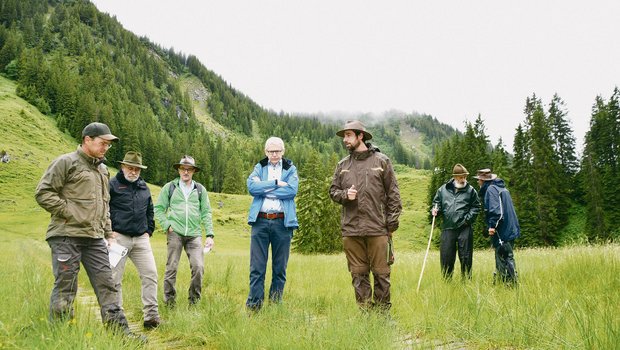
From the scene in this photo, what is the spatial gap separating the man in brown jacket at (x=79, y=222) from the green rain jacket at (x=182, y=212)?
178cm

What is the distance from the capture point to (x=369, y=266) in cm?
553

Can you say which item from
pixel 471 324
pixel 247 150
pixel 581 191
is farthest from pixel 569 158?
pixel 247 150

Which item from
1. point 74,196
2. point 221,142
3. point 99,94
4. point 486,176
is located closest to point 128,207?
point 74,196

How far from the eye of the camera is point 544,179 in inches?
1790

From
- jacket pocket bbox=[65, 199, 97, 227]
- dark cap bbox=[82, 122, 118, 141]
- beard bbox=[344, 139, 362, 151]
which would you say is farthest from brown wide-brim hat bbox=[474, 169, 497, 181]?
jacket pocket bbox=[65, 199, 97, 227]

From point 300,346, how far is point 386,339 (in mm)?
753

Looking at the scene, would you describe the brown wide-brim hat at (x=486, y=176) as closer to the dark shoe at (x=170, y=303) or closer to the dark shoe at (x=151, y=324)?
the dark shoe at (x=170, y=303)

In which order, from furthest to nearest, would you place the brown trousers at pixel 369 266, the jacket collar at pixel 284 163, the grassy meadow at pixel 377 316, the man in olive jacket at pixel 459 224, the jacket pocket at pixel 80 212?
the man in olive jacket at pixel 459 224
the jacket collar at pixel 284 163
the brown trousers at pixel 369 266
the jacket pocket at pixel 80 212
the grassy meadow at pixel 377 316

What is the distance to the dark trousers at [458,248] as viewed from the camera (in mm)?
7506

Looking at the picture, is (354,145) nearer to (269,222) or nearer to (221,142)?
(269,222)

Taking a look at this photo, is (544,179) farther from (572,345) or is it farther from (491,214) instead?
(572,345)

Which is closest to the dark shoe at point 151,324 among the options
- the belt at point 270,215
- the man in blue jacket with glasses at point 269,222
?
the man in blue jacket with glasses at point 269,222

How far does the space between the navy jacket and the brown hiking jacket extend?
2.96 m

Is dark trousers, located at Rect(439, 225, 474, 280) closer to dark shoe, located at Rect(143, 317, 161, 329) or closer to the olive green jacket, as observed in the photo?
dark shoe, located at Rect(143, 317, 161, 329)
